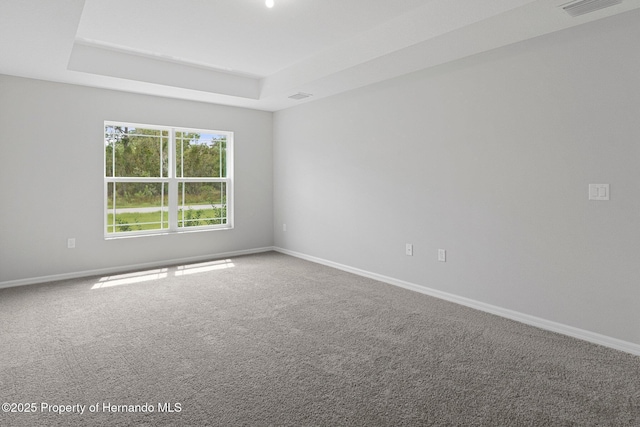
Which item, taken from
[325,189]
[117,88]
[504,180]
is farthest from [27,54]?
[504,180]

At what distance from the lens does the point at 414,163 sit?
4172 millimetres

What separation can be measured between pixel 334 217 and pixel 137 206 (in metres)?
2.72

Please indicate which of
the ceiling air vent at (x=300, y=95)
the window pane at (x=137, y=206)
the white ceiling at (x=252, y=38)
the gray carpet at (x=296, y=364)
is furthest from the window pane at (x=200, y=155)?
the gray carpet at (x=296, y=364)

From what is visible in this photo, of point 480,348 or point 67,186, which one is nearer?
point 480,348

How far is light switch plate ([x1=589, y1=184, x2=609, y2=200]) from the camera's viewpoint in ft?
9.11

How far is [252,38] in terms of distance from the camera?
382cm

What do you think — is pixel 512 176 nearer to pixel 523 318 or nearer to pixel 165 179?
pixel 523 318

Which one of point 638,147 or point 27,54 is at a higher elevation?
point 27,54

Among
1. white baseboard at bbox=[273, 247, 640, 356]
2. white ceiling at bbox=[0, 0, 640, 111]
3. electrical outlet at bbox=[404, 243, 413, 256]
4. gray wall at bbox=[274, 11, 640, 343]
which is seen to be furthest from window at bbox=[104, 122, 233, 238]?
electrical outlet at bbox=[404, 243, 413, 256]

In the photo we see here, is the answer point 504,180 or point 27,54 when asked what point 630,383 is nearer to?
point 504,180

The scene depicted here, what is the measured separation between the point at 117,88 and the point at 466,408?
5.03 metres

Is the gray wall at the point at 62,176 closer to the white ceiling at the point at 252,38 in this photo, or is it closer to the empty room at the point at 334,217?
the empty room at the point at 334,217

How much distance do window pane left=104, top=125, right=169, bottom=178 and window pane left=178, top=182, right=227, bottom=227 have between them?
45 centimetres

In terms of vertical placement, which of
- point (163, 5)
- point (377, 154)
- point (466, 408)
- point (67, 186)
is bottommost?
point (466, 408)
